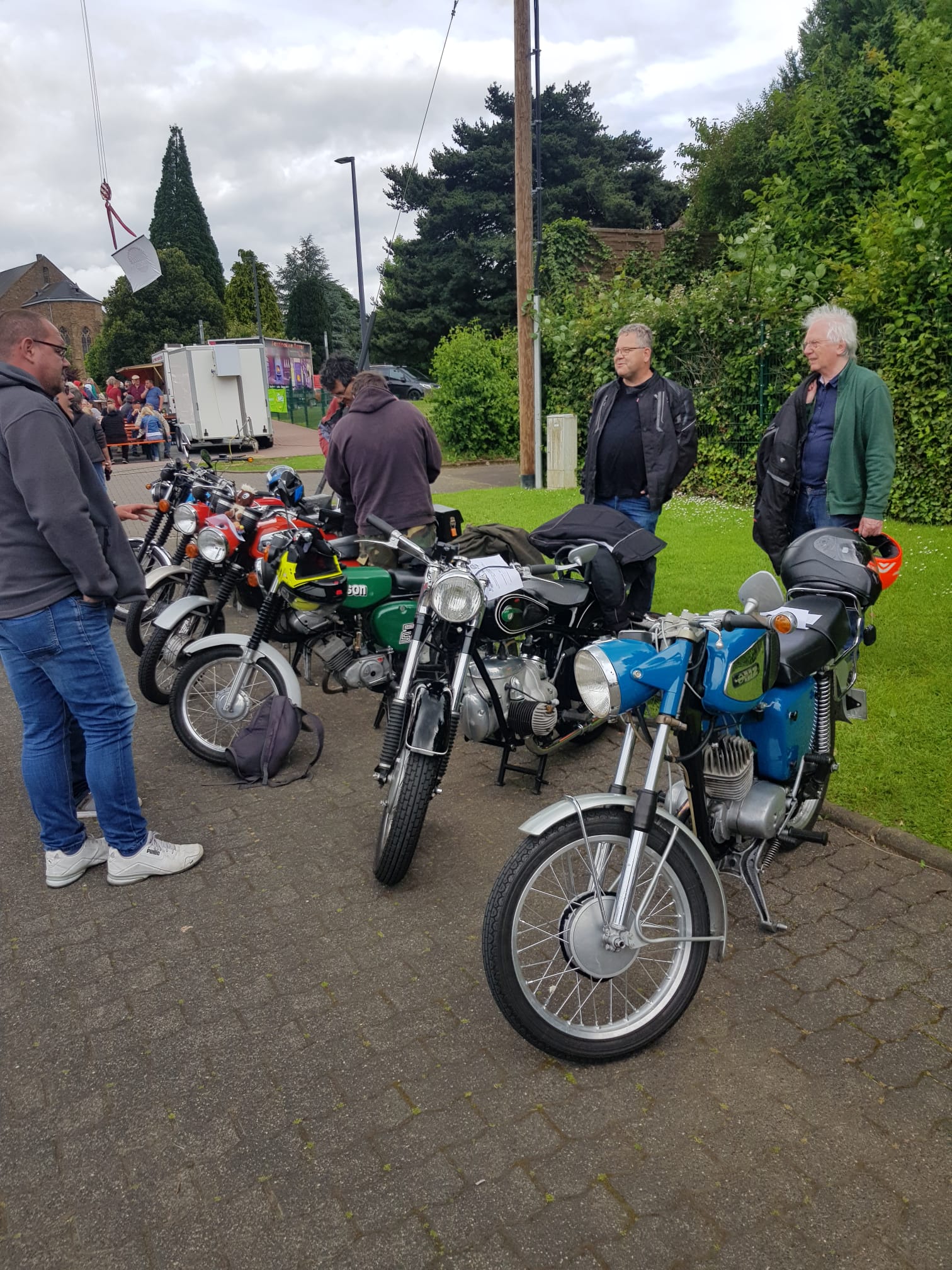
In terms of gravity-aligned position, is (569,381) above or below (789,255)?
below

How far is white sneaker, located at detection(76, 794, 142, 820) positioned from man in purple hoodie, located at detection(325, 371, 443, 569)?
198 centimetres

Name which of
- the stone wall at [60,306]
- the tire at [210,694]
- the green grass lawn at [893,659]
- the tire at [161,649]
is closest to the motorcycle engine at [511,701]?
the tire at [210,694]

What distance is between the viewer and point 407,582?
4.41 metres

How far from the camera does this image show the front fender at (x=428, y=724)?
11.3ft

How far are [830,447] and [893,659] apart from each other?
5.28ft

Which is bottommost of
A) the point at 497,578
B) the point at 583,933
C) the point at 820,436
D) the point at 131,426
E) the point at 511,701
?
the point at 583,933

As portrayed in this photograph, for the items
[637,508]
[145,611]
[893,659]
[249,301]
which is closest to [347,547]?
[637,508]

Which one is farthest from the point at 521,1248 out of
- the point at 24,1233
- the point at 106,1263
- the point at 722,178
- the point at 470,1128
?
the point at 722,178

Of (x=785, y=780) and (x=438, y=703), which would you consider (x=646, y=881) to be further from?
(x=438, y=703)

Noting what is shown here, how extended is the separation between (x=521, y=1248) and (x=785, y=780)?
5.43 ft

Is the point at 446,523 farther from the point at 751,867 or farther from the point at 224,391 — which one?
the point at 224,391

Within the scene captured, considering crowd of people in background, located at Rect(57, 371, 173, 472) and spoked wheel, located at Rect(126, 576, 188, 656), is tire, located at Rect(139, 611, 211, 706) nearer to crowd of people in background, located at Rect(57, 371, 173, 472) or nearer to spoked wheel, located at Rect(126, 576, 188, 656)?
spoked wheel, located at Rect(126, 576, 188, 656)

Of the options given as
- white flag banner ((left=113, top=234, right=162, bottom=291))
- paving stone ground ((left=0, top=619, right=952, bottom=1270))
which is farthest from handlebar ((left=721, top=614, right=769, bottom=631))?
white flag banner ((left=113, top=234, right=162, bottom=291))

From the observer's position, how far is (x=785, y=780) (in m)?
3.12
